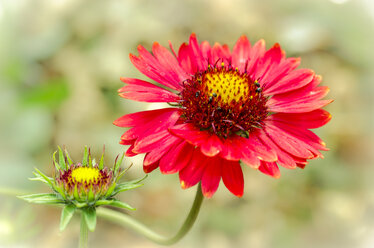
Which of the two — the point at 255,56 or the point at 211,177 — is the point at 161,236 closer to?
the point at 211,177

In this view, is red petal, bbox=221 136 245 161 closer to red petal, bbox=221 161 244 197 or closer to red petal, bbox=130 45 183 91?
red petal, bbox=221 161 244 197

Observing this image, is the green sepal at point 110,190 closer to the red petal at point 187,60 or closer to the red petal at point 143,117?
the red petal at point 143,117

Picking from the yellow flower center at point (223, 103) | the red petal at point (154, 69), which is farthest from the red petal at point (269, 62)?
the red petal at point (154, 69)

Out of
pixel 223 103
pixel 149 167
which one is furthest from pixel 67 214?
pixel 223 103

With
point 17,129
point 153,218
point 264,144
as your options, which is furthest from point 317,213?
point 17,129

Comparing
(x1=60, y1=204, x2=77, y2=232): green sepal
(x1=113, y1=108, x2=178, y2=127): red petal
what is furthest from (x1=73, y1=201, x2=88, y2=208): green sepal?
(x1=113, y1=108, x2=178, y2=127): red petal

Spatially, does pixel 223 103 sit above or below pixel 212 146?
above
